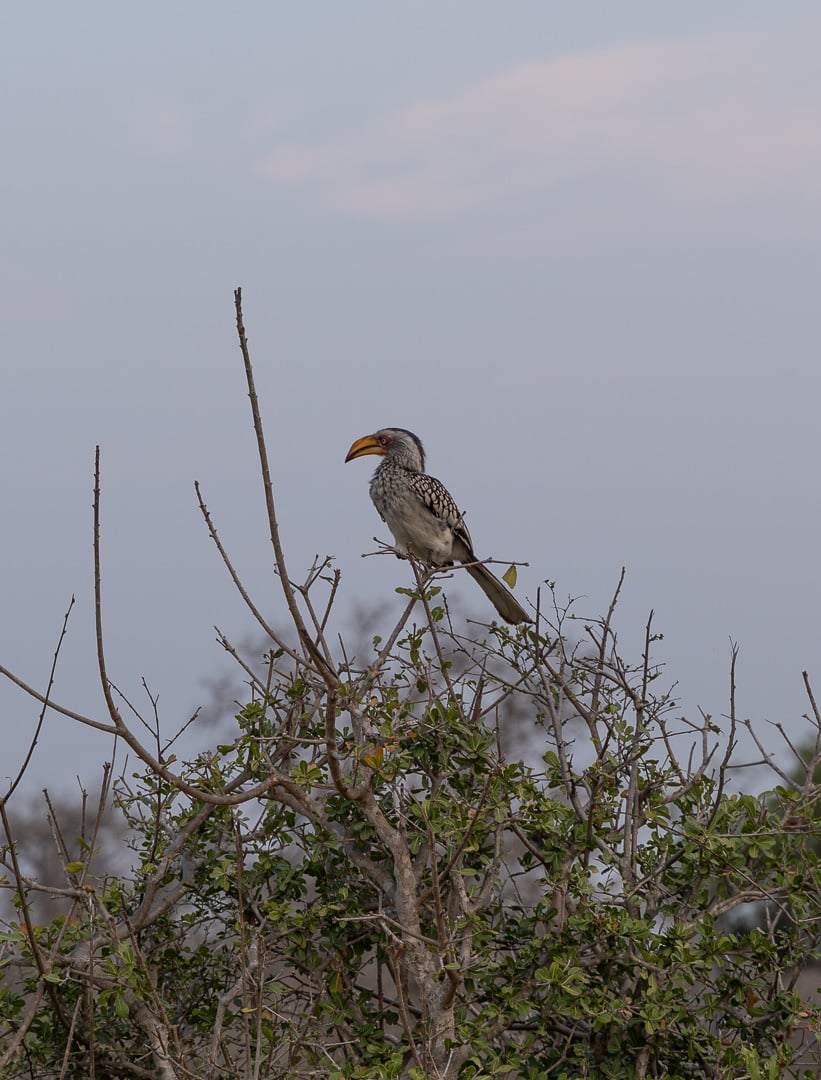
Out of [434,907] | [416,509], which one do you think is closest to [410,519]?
[416,509]

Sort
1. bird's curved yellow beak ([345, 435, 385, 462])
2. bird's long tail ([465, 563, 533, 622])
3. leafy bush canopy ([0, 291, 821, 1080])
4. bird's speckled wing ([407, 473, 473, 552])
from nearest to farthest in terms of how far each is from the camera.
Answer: leafy bush canopy ([0, 291, 821, 1080]) → bird's long tail ([465, 563, 533, 622]) → bird's speckled wing ([407, 473, 473, 552]) → bird's curved yellow beak ([345, 435, 385, 462])

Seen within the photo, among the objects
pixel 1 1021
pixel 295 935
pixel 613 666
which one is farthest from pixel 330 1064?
pixel 613 666

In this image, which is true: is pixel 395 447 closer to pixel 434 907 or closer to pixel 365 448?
pixel 365 448

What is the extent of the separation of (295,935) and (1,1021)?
0.84 meters

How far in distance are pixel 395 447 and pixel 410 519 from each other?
0.60 meters

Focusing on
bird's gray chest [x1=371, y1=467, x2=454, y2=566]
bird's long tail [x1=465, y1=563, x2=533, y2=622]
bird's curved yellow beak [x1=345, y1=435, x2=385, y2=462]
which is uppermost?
bird's curved yellow beak [x1=345, y1=435, x2=385, y2=462]

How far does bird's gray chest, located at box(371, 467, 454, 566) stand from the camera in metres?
6.35

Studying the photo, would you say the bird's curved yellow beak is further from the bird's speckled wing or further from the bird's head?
the bird's speckled wing

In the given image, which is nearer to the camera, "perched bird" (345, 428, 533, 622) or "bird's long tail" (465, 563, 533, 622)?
"bird's long tail" (465, 563, 533, 622)

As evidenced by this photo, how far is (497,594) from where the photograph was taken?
584 cm

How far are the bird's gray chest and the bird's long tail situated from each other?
525 mm

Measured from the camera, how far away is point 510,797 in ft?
11.1

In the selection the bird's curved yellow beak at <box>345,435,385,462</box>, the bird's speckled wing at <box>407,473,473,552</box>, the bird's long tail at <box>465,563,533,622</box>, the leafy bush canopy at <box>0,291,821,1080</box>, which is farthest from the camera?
the bird's curved yellow beak at <box>345,435,385,462</box>

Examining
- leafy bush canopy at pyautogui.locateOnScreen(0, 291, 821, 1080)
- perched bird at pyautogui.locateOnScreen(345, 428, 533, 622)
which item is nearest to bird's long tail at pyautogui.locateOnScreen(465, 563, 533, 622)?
perched bird at pyautogui.locateOnScreen(345, 428, 533, 622)
